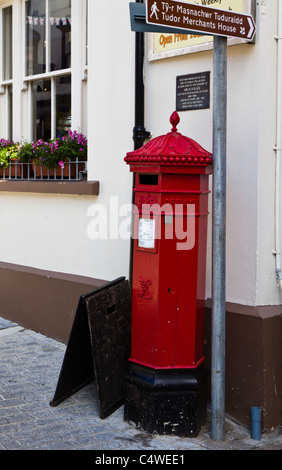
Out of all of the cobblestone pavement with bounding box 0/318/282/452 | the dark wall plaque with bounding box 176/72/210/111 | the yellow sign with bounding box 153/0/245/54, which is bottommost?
the cobblestone pavement with bounding box 0/318/282/452

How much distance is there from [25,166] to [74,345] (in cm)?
301

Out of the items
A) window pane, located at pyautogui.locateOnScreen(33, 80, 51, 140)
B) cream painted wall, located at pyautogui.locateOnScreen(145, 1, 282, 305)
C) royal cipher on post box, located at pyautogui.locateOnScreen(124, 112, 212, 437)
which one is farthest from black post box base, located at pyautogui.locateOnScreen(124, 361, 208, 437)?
window pane, located at pyautogui.locateOnScreen(33, 80, 51, 140)

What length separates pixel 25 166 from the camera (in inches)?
273

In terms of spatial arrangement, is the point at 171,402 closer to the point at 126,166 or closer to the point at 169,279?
the point at 169,279

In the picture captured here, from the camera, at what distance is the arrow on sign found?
340cm

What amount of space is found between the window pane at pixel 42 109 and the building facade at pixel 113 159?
22mm

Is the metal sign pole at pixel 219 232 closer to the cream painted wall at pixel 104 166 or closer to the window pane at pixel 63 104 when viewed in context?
the cream painted wall at pixel 104 166

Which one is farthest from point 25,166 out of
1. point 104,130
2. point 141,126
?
point 141,126

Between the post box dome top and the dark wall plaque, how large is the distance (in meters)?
0.56

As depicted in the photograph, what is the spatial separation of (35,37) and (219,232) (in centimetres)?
433

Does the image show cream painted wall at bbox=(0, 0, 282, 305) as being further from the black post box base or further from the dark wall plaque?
the black post box base

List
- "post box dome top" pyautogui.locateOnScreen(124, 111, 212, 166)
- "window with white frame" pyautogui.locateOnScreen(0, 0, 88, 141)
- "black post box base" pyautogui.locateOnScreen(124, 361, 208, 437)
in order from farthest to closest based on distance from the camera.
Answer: "window with white frame" pyautogui.locateOnScreen(0, 0, 88, 141) → "black post box base" pyautogui.locateOnScreen(124, 361, 208, 437) → "post box dome top" pyautogui.locateOnScreen(124, 111, 212, 166)

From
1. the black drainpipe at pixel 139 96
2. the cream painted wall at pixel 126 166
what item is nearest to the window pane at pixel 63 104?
the cream painted wall at pixel 126 166

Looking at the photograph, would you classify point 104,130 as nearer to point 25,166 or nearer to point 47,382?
point 25,166
